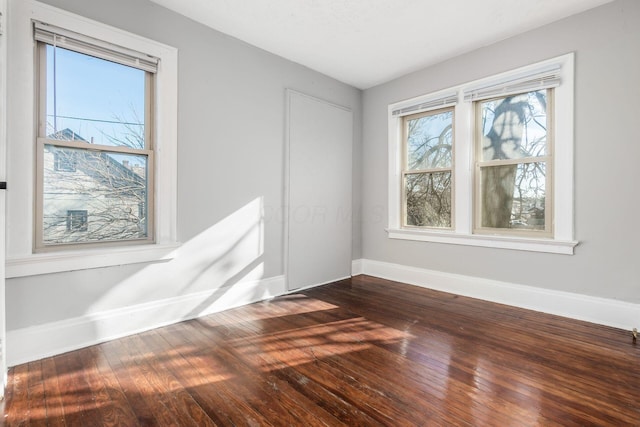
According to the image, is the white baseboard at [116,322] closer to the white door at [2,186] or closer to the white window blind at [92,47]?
the white door at [2,186]

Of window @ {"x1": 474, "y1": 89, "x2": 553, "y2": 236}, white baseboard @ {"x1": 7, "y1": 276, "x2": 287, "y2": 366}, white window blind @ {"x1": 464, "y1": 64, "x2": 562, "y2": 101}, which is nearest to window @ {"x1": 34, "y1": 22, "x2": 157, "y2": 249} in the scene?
white baseboard @ {"x1": 7, "y1": 276, "x2": 287, "y2": 366}

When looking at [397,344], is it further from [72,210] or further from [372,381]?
[72,210]

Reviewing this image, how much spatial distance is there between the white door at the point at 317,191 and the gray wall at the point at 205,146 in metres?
0.17

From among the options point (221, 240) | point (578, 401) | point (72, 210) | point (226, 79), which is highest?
point (226, 79)

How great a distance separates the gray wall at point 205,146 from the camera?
87.5 inches

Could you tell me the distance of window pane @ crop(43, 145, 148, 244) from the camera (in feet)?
7.32

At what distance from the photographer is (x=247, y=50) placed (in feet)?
10.6

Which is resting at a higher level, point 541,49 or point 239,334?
point 541,49

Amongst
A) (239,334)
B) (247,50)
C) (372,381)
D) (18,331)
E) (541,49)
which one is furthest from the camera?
(247,50)

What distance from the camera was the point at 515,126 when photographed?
3246 millimetres

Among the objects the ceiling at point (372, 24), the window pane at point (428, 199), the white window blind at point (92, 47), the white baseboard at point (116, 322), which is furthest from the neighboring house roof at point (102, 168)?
the window pane at point (428, 199)

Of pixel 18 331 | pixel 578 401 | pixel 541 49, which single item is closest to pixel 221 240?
pixel 18 331

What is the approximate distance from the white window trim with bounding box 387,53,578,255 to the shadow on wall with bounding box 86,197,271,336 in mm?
1955

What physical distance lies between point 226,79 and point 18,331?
2.58m
